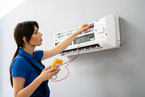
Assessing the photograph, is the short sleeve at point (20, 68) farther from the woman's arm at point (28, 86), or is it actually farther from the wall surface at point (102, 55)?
the wall surface at point (102, 55)

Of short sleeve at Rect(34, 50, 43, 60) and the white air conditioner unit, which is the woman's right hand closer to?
short sleeve at Rect(34, 50, 43, 60)

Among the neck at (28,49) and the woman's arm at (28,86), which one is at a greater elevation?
the neck at (28,49)

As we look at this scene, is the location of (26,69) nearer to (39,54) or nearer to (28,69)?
(28,69)

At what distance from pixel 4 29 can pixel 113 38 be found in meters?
2.56

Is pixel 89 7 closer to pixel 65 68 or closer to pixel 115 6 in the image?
pixel 115 6

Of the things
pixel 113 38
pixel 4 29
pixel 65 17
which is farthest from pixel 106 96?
pixel 4 29

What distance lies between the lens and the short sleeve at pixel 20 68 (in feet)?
3.30

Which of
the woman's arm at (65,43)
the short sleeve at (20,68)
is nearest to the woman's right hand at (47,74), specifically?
the short sleeve at (20,68)

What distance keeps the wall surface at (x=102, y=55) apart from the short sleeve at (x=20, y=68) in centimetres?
68

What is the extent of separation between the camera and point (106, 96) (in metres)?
1.37

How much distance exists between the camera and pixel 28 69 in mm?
1076

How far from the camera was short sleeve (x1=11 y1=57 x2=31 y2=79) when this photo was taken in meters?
1.01

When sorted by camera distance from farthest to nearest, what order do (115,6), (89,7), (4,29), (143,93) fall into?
(4,29) → (89,7) → (115,6) → (143,93)

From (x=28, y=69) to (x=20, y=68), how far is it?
6cm
